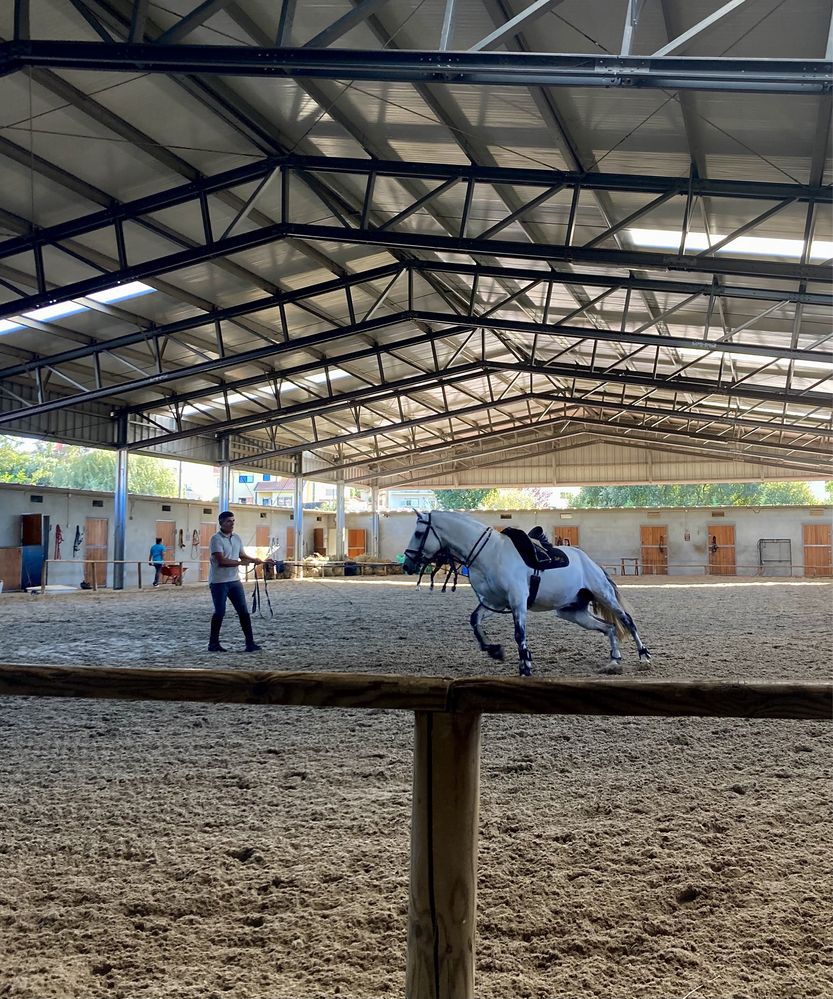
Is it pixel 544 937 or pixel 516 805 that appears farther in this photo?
pixel 516 805

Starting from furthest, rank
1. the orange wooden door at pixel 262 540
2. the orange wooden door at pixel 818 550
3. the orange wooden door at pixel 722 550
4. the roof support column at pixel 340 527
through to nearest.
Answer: the roof support column at pixel 340 527 < the orange wooden door at pixel 722 550 < the orange wooden door at pixel 818 550 < the orange wooden door at pixel 262 540

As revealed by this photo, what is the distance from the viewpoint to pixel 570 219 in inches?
401

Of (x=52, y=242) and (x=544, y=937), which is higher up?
(x=52, y=242)

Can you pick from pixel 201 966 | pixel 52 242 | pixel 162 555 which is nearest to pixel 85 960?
pixel 201 966

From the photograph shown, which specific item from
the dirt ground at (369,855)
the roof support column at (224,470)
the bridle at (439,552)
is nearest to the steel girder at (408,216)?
the bridle at (439,552)

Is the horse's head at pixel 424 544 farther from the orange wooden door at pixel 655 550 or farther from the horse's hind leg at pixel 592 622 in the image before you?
the orange wooden door at pixel 655 550

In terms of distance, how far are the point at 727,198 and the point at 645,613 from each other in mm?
7693

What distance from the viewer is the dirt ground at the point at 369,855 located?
2363 mm

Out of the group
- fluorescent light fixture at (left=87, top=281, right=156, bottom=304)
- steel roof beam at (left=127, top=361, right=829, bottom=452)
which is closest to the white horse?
fluorescent light fixture at (left=87, top=281, right=156, bottom=304)

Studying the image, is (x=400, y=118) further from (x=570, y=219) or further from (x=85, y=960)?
(x=85, y=960)

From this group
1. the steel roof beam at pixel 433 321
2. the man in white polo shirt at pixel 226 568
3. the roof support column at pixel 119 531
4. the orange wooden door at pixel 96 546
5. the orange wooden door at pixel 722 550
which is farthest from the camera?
the orange wooden door at pixel 722 550

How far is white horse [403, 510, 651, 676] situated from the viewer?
7.43 meters

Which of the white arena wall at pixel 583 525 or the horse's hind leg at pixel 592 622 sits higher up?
the white arena wall at pixel 583 525

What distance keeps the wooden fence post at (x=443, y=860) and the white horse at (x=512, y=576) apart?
520 centimetres
